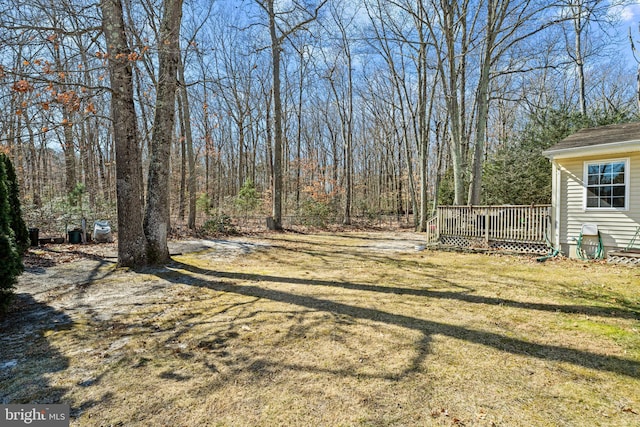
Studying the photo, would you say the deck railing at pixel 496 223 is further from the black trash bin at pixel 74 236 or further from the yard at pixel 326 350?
the black trash bin at pixel 74 236

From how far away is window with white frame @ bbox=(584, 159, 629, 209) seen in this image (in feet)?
24.3

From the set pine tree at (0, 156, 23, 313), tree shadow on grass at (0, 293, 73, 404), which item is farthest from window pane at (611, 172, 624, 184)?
pine tree at (0, 156, 23, 313)

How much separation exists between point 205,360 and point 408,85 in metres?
20.9

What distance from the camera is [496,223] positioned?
9414 millimetres

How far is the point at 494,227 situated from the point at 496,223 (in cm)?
14

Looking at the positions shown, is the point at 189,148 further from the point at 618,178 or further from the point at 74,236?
the point at 618,178

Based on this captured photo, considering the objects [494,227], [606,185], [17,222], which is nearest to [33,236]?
[17,222]

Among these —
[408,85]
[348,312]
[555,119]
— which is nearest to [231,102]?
[408,85]

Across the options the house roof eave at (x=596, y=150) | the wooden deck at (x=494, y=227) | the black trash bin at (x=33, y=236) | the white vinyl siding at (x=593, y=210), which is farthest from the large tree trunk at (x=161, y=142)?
the white vinyl siding at (x=593, y=210)

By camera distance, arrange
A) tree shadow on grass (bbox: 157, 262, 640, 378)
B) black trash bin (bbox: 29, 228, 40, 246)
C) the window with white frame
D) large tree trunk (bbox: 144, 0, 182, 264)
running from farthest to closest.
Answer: black trash bin (bbox: 29, 228, 40, 246) < the window with white frame < large tree trunk (bbox: 144, 0, 182, 264) < tree shadow on grass (bbox: 157, 262, 640, 378)

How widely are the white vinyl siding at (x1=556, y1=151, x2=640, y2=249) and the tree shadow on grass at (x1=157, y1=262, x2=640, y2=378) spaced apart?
4.74 meters

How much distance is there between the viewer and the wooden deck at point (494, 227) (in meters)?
8.70

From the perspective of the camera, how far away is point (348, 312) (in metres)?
4.20

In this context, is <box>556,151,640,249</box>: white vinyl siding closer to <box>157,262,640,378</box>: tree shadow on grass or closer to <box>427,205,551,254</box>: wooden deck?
<box>427,205,551,254</box>: wooden deck
